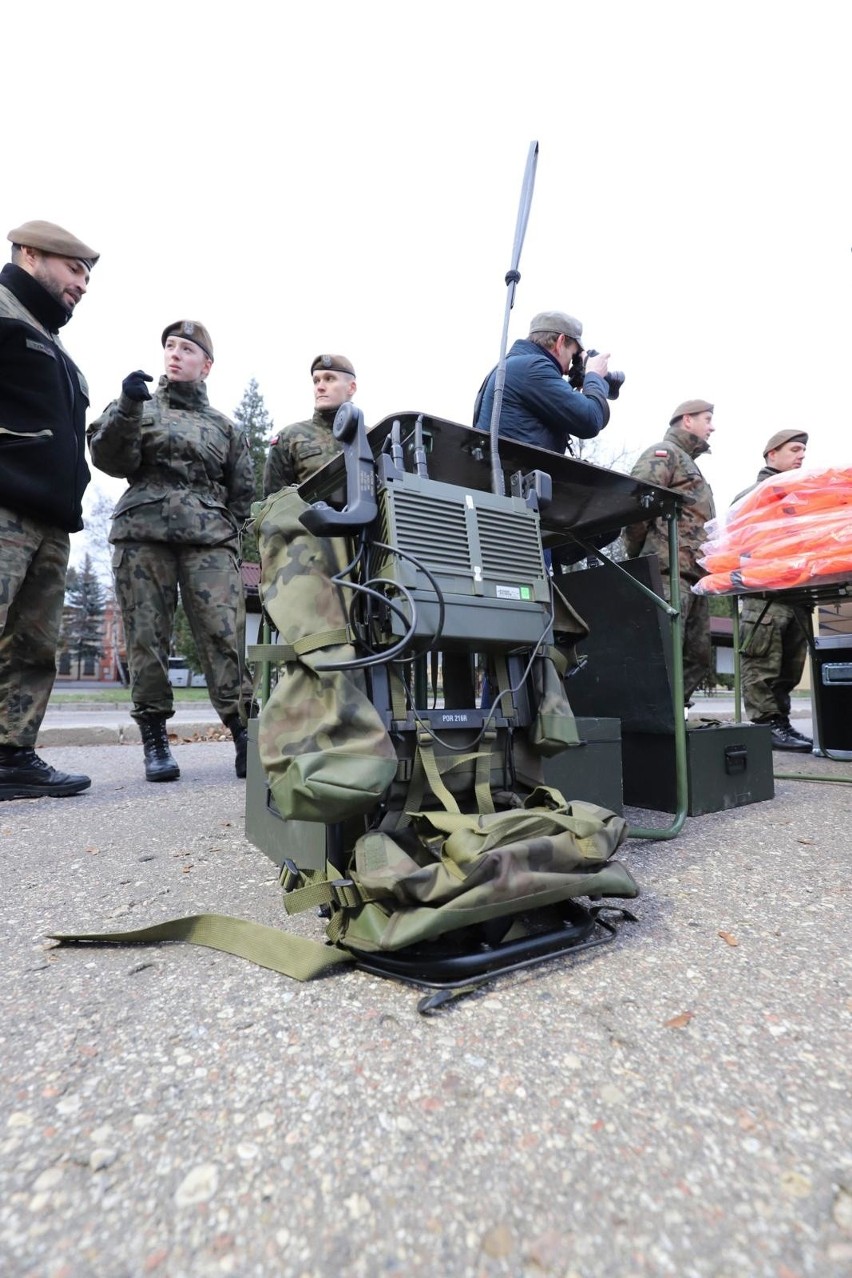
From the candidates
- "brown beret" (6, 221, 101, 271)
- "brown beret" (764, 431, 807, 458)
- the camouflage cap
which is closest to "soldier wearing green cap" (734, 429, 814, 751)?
"brown beret" (764, 431, 807, 458)

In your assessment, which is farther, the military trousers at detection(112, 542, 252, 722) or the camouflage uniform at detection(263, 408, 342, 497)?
the camouflage uniform at detection(263, 408, 342, 497)

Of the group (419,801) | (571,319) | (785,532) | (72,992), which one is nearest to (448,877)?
(419,801)

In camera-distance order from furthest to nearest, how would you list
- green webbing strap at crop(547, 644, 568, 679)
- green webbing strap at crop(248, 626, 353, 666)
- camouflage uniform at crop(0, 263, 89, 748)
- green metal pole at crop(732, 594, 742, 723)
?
green metal pole at crop(732, 594, 742, 723) < camouflage uniform at crop(0, 263, 89, 748) < green webbing strap at crop(547, 644, 568, 679) < green webbing strap at crop(248, 626, 353, 666)

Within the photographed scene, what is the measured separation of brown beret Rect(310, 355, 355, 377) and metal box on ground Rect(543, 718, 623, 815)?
7.83 ft

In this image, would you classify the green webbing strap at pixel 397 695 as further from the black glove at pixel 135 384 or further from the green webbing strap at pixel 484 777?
the black glove at pixel 135 384

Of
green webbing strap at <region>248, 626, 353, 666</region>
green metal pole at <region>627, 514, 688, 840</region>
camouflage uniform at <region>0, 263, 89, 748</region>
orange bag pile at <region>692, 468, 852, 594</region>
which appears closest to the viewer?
green webbing strap at <region>248, 626, 353, 666</region>

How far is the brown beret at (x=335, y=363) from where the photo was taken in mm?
3594

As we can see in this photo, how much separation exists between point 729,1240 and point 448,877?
23.2 inches

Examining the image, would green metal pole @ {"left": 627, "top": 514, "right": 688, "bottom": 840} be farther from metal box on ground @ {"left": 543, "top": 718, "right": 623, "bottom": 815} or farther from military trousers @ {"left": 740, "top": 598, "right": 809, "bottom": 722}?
military trousers @ {"left": 740, "top": 598, "right": 809, "bottom": 722}

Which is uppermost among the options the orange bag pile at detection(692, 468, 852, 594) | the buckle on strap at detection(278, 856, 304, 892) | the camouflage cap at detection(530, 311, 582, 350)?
the camouflage cap at detection(530, 311, 582, 350)

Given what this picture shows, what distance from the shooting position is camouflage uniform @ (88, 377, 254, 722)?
10.6 ft

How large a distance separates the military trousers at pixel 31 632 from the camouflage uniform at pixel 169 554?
339mm

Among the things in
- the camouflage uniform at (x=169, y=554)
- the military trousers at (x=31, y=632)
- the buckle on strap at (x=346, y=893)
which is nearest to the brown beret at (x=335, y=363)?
the camouflage uniform at (x=169, y=554)

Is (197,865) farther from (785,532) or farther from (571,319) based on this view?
(785,532)
